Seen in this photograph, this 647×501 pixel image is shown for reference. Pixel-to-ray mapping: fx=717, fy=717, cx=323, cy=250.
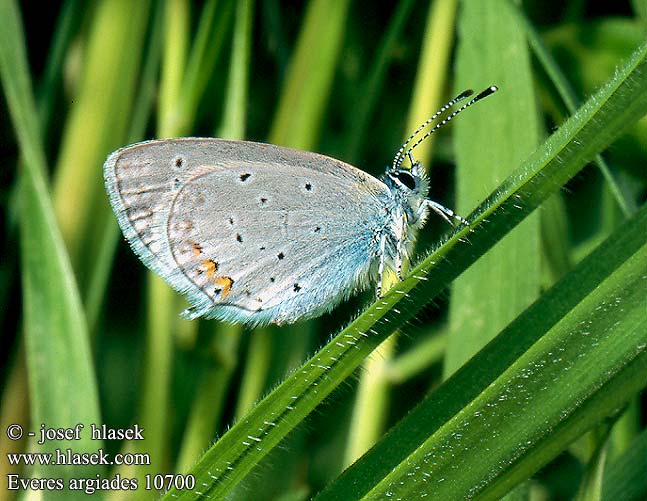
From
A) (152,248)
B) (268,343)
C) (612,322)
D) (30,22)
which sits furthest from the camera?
(30,22)

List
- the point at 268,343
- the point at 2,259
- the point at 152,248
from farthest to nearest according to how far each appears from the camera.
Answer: the point at 2,259, the point at 268,343, the point at 152,248

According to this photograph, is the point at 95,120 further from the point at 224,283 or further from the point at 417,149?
the point at 417,149

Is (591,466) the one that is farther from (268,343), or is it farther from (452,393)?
(268,343)

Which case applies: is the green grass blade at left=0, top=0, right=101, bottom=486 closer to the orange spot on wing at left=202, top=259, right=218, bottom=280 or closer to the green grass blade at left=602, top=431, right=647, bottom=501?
the orange spot on wing at left=202, top=259, right=218, bottom=280

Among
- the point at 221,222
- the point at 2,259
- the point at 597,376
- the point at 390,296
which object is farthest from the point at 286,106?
the point at 597,376

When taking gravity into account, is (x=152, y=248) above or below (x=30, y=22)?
below

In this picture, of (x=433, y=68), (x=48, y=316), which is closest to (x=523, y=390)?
(x=48, y=316)

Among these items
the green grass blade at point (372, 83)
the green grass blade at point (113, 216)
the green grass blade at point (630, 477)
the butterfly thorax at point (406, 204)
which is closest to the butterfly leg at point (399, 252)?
the butterfly thorax at point (406, 204)
